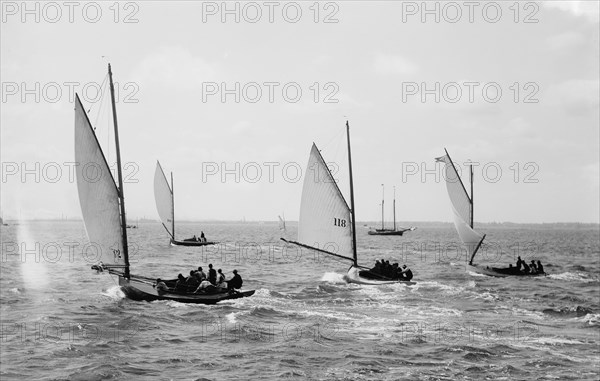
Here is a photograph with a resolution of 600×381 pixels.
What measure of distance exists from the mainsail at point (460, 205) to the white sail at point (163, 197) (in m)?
54.3

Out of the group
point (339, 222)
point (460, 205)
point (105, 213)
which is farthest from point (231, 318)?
point (460, 205)

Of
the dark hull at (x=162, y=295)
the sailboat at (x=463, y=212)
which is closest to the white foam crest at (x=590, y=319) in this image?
the sailboat at (x=463, y=212)

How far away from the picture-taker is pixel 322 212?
44.1 m

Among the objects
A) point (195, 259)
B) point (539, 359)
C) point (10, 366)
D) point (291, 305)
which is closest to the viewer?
point (10, 366)

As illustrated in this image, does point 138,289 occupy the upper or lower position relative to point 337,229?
lower

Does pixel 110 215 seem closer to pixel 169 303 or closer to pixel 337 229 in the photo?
pixel 169 303

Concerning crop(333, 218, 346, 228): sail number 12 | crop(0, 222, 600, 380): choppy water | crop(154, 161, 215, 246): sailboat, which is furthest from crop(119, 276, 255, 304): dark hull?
crop(154, 161, 215, 246): sailboat

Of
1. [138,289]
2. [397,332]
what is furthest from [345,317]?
[138,289]

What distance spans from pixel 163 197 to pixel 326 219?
5853 cm

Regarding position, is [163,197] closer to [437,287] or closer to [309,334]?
[437,287]

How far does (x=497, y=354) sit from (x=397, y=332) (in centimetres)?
552

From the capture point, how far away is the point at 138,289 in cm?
3559

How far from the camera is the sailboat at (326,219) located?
1703 inches

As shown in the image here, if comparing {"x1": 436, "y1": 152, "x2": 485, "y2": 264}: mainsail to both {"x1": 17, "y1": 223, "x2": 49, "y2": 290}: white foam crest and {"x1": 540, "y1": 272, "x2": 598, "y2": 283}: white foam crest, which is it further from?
{"x1": 17, "y1": 223, "x2": 49, "y2": 290}: white foam crest
